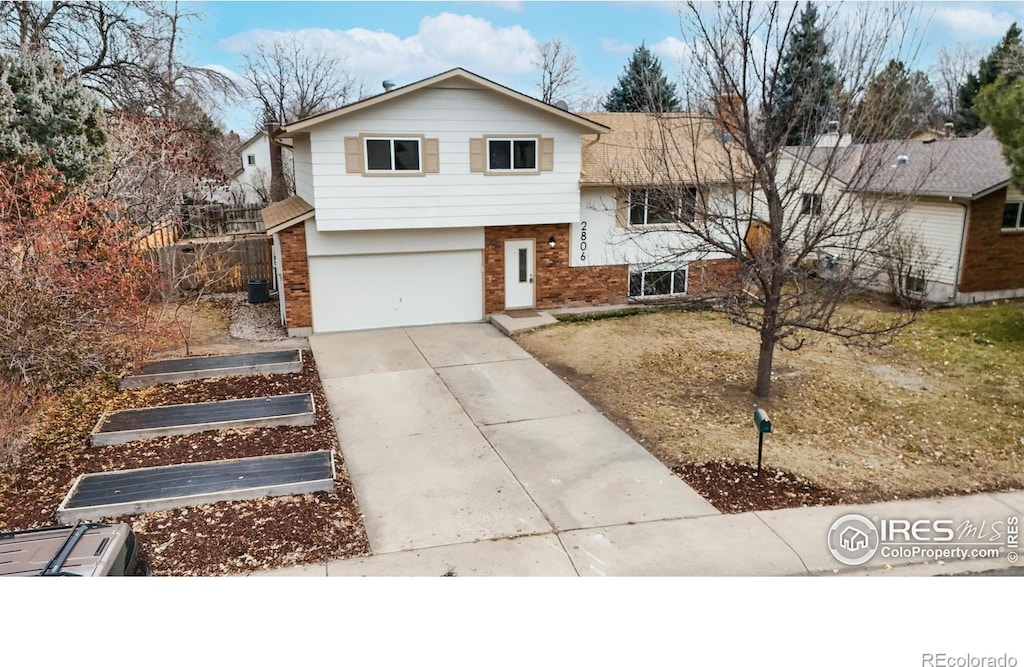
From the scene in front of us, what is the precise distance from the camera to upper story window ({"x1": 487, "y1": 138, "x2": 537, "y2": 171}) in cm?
1509

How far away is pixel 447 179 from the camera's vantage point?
1480 cm

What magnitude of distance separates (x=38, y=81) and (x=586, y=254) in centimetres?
1174

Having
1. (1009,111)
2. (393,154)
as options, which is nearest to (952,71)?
(1009,111)

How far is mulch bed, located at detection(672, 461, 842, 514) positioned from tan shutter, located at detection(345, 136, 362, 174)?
9042 mm

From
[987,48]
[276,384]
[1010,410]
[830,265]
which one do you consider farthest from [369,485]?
[987,48]

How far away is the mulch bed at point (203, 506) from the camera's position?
21.3 ft

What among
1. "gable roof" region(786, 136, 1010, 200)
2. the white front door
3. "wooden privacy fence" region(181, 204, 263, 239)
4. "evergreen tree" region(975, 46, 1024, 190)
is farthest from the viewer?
"wooden privacy fence" region(181, 204, 263, 239)

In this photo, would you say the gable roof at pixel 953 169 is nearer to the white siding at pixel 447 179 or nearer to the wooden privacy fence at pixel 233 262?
the white siding at pixel 447 179

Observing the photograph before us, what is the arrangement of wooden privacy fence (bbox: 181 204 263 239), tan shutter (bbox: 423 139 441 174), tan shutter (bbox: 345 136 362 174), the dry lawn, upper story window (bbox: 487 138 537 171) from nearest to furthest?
the dry lawn → tan shutter (bbox: 345 136 362 174) → tan shutter (bbox: 423 139 441 174) → upper story window (bbox: 487 138 537 171) → wooden privacy fence (bbox: 181 204 263 239)

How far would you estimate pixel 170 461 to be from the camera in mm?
8414

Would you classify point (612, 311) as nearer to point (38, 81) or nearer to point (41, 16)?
point (38, 81)

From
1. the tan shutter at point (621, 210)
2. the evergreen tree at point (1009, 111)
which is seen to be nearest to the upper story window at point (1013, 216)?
the evergreen tree at point (1009, 111)

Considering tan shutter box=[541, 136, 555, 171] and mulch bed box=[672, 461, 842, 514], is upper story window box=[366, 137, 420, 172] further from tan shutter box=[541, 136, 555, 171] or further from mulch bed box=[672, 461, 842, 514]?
mulch bed box=[672, 461, 842, 514]

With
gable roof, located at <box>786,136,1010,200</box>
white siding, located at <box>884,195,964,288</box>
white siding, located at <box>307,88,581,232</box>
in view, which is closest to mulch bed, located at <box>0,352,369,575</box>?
white siding, located at <box>307,88,581,232</box>
